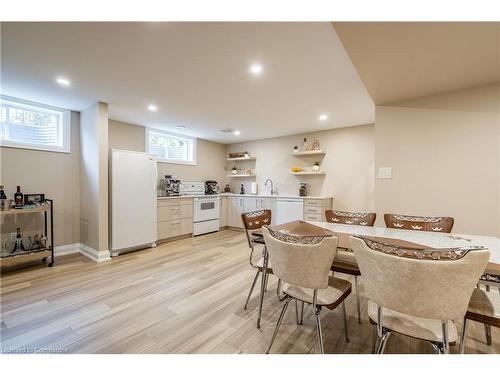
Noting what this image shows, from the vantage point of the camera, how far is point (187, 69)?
2.27 metres

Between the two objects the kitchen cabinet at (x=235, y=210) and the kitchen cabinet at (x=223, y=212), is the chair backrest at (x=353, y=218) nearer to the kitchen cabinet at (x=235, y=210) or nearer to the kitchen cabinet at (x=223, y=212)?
the kitchen cabinet at (x=235, y=210)

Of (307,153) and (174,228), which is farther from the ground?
(307,153)

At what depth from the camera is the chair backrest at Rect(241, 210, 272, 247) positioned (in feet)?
6.70

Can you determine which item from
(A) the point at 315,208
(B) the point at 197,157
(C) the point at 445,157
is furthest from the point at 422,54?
(B) the point at 197,157

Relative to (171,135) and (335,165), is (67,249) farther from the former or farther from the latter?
(335,165)

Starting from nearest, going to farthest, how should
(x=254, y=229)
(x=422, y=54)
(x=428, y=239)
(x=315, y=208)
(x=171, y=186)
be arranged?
(x=428, y=239), (x=422, y=54), (x=254, y=229), (x=315, y=208), (x=171, y=186)

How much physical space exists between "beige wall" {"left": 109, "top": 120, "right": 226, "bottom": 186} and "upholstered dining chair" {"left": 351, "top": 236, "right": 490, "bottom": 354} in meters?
4.52

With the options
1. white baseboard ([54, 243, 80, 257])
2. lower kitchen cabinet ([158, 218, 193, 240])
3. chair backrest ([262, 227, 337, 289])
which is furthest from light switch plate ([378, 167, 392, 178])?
white baseboard ([54, 243, 80, 257])

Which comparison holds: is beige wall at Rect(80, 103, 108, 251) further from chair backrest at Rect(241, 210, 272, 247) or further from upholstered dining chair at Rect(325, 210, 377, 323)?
upholstered dining chair at Rect(325, 210, 377, 323)

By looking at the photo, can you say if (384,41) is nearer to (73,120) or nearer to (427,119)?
(427,119)

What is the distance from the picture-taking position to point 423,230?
196cm

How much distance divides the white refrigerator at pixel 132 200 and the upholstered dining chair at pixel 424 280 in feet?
11.6

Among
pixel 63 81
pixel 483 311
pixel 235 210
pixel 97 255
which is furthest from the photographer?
pixel 235 210

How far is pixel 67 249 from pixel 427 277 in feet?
15.3
